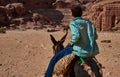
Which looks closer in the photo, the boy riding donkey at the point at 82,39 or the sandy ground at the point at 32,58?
the boy riding donkey at the point at 82,39

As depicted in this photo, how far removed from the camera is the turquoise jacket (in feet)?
20.2

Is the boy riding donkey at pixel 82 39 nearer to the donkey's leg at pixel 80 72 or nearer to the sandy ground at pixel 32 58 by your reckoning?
Answer: the donkey's leg at pixel 80 72

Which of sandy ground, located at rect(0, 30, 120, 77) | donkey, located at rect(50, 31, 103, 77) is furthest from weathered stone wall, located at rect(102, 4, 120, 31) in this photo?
donkey, located at rect(50, 31, 103, 77)

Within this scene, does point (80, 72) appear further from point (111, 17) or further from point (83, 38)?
point (111, 17)

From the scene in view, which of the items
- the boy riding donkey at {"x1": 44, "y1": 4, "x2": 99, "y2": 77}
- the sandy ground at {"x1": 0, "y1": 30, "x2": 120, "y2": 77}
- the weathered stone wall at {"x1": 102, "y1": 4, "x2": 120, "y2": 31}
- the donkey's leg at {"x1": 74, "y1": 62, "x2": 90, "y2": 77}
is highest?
the boy riding donkey at {"x1": 44, "y1": 4, "x2": 99, "y2": 77}

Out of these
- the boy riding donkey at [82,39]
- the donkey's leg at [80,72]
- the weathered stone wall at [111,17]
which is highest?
the boy riding donkey at [82,39]

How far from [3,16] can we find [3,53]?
93.1ft

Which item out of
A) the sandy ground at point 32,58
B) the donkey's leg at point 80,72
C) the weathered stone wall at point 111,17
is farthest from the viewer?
the weathered stone wall at point 111,17

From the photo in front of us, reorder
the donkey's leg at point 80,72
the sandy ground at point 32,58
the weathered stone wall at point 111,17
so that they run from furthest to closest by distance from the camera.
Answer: the weathered stone wall at point 111,17 < the sandy ground at point 32,58 < the donkey's leg at point 80,72

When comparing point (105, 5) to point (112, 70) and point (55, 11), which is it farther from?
point (55, 11)

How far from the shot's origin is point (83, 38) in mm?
6211

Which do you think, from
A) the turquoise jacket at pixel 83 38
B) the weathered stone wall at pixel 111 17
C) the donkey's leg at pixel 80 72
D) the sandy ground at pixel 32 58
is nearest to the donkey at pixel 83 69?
the donkey's leg at pixel 80 72

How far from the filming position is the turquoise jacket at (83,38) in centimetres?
617

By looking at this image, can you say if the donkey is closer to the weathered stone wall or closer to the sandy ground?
the sandy ground
